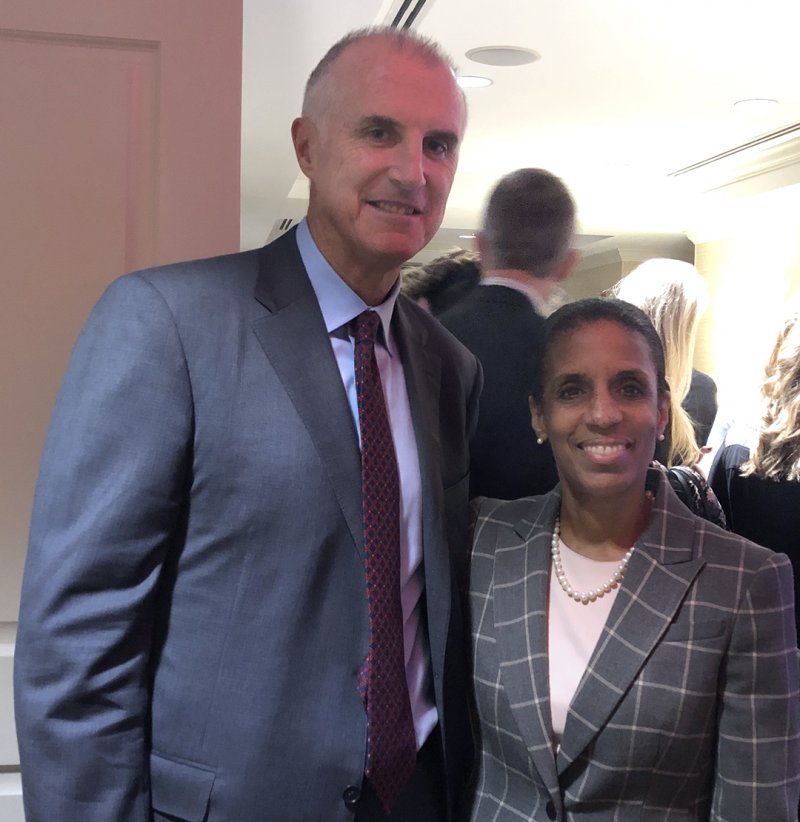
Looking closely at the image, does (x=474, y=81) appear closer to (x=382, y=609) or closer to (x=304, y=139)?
(x=304, y=139)

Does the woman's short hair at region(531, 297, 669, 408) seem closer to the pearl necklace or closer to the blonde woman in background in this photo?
the pearl necklace

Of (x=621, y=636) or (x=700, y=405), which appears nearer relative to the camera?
(x=621, y=636)

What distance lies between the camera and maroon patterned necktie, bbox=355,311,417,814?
1.15 m

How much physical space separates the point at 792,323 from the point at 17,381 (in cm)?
159

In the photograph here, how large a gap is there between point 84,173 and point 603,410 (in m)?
0.83

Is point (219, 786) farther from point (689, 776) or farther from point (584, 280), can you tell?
point (584, 280)

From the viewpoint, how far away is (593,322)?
1312 millimetres

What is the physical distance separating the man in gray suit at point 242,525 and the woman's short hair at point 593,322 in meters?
0.23

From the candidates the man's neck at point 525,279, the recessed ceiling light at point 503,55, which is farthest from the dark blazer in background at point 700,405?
the recessed ceiling light at point 503,55

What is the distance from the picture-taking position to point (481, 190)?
7660 millimetres

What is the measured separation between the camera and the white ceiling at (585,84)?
380 cm

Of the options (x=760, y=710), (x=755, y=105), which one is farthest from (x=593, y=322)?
(x=755, y=105)

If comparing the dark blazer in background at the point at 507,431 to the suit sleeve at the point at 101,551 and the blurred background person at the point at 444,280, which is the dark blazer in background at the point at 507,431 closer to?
the blurred background person at the point at 444,280

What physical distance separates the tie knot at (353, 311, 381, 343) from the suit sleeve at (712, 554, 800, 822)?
528mm
